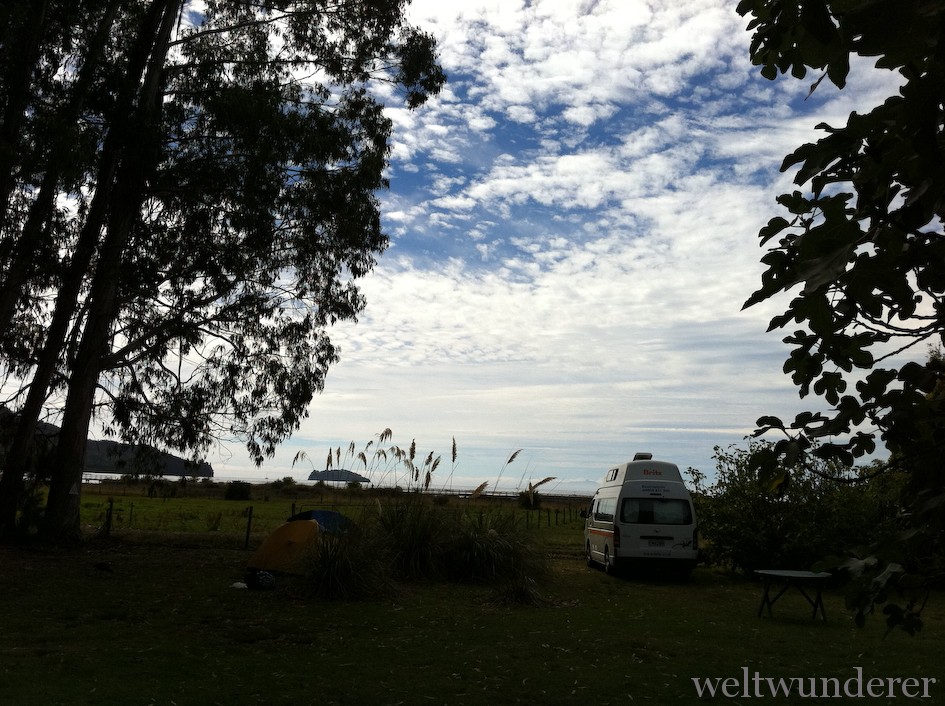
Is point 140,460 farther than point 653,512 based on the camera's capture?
Yes

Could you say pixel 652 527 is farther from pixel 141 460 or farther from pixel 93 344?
pixel 93 344

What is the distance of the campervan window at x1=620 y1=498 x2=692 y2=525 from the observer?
15.7m

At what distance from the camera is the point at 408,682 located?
23.1 feet

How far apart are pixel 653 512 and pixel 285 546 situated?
280 inches

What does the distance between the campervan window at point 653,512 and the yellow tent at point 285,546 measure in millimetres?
6158

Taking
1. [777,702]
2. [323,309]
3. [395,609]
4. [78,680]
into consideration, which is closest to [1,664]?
[78,680]

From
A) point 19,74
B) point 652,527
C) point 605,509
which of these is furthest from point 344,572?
point 19,74

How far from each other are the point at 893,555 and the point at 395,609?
1009 centimetres

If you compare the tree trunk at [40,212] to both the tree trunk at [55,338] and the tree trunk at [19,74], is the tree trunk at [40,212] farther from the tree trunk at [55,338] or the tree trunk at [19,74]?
the tree trunk at [55,338]

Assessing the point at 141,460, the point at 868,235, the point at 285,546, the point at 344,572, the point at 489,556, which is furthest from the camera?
the point at 141,460

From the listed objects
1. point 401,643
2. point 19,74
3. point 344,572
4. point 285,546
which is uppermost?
point 19,74

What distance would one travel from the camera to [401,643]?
8.73 m

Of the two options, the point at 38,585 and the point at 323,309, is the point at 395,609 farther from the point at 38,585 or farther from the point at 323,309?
the point at 323,309

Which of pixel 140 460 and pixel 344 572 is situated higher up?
pixel 140 460
